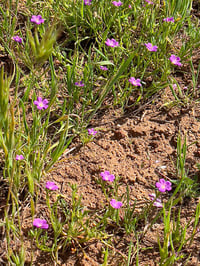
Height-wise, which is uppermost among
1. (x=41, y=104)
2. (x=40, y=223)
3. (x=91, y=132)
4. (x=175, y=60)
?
(x=175, y=60)

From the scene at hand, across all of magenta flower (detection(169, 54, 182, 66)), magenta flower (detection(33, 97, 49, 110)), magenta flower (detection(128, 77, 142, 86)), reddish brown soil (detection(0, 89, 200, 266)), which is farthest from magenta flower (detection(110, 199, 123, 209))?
magenta flower (detection(169, 54, 182, 66))

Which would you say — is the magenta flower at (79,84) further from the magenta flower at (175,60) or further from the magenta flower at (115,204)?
the magenta flower at (115,204)

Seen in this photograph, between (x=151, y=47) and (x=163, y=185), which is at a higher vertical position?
(x=151, y=47)

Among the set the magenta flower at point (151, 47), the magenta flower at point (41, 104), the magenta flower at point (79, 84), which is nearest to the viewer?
the magenta flower at point (41, 104)

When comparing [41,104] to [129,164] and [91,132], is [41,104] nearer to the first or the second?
[91,132]

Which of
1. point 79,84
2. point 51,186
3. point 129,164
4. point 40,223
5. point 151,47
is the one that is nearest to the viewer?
point 40,223

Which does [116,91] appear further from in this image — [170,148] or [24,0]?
[24,0]

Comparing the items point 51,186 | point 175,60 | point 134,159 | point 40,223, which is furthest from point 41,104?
point 175,60

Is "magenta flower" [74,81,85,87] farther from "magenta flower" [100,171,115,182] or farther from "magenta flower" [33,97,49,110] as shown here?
"magenta flower" [100,171,115,182]

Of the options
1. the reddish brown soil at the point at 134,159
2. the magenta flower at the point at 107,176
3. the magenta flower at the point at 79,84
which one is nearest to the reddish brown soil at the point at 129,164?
the reddish brown soil at the point at 134,159

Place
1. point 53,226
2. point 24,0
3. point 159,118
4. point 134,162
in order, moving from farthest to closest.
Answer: point 24,0
point 159,118
point 134,162
point 53,226

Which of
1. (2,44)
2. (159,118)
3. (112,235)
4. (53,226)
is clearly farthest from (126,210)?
(2,44)
